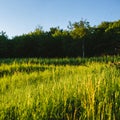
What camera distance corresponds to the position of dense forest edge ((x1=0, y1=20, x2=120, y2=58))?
4603 centimetres

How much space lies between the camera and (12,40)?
2047 inches

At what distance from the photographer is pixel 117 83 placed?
6.34 m

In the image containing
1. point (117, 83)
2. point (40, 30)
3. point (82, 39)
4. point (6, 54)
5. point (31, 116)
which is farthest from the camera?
point (40, 30)

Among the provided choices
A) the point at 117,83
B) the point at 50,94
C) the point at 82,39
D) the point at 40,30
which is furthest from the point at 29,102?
the point at 40,30

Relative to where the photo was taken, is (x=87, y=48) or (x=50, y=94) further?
(x=87, y=48)

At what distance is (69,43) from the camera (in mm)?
47031

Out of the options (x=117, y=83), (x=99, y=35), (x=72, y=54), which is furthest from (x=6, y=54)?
(x=117, y=83)

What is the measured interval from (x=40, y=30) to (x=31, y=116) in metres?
54.7

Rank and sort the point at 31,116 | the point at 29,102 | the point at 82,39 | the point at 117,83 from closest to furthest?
the point at 31,116 < the point at 29,102 < the point at 117,83 < the point at 82,39

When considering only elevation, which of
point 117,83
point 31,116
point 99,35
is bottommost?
point 31,116

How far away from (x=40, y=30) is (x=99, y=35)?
14.6 metres

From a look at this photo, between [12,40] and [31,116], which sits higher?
[12,40]

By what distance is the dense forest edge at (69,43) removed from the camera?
46.0 m

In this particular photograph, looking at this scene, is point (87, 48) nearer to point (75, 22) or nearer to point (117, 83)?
point (75, 22)
